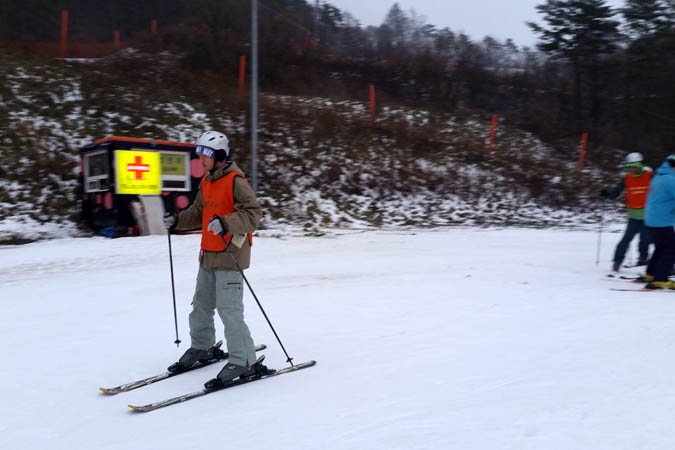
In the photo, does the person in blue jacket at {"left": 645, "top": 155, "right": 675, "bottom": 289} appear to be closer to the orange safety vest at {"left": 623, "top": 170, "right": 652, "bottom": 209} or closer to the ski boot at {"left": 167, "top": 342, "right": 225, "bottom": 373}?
the orange safety vest at {"left": 623, "top": 170, "right": 652, "bottom": 209}

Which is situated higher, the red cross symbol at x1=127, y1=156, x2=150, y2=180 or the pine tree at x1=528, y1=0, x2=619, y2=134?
the pine tree at x1=528, y1=0, x2=619, y2=134

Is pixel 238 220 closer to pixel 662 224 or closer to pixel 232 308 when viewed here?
pixel 232 308

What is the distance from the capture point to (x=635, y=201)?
822 cm

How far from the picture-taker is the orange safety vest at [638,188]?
8086 mm

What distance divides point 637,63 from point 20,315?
2829 centimetres

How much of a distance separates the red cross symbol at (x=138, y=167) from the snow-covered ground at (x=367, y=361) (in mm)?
4220

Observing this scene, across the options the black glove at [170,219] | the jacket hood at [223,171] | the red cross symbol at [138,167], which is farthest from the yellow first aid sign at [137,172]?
the jacket hood at [223,171]

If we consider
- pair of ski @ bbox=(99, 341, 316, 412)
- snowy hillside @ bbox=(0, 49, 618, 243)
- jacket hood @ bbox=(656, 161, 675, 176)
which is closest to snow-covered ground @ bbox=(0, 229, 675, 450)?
pair of ski @ bbox=(99, 341, 316, 412)

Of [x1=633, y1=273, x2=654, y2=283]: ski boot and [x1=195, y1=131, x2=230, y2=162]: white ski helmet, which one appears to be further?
[x1=633, y1=273, x2=654, y2=283]: ski boot

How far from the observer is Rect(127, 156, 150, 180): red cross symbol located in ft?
40.2

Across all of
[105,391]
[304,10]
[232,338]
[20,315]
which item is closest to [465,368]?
[232,338]

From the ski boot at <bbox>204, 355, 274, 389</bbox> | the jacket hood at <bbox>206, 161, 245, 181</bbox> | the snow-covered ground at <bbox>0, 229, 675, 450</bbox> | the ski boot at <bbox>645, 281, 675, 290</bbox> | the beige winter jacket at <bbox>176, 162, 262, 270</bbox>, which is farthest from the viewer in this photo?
the ski boot at <bbox>645, 281, 675, 290</bbox>

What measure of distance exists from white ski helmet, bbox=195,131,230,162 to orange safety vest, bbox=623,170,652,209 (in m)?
7.36

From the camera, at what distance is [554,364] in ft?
13.1
